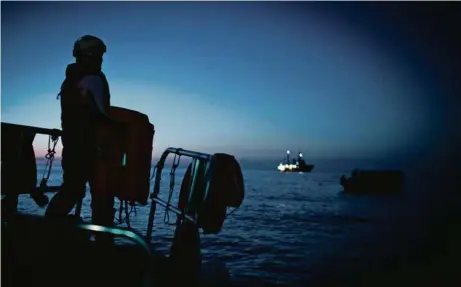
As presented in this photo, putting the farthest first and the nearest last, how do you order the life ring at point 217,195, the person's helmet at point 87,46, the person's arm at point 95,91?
the life ring at point 217,195 < the person's helmet at point 87,46 < the person's arm at point 95,91

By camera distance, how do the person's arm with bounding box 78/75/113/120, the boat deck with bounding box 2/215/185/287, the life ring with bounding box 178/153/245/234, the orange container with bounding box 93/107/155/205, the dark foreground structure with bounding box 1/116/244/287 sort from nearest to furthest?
the boat deck with bounding box 2/215/185/287 → the dark foreground structure with bounding box 1/116/244/287 → the person's arm with bounding box 78/75/113/120 → the orange container with bounding box 93/107/155/205 → the life ring with bounding box 178/153/245/234

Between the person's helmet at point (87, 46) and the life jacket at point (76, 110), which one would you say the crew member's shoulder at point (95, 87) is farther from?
the person's helmet at point (87, 46)

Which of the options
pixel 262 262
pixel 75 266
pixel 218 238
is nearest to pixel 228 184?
pixel 75 266

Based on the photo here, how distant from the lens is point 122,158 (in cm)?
369

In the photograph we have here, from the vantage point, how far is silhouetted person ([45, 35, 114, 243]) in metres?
3.37

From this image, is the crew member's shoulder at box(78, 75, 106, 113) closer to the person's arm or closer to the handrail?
the person's arm

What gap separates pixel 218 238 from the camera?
1371 centimetres

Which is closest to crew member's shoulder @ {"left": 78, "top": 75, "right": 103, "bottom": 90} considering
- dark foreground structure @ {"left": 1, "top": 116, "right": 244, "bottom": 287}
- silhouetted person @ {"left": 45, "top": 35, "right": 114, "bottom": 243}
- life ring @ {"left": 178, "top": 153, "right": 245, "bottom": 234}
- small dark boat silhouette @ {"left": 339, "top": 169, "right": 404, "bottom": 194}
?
silhouetted person @ {"left": 45, "top": 35, "right": 114, "bottom": 243}

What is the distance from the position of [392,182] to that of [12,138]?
256ft

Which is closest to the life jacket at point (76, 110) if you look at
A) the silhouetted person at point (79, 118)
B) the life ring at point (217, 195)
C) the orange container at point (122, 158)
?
the silhouetted person at point (79, 118)

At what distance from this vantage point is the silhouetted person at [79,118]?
11.1 ft

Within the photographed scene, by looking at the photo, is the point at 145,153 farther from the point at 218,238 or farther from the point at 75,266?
the point at 218,238

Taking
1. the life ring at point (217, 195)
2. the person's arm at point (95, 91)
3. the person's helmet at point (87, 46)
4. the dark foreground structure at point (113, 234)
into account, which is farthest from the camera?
the life ring at point (217, 195)

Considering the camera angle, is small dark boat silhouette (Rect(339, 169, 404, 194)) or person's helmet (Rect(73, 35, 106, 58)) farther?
small dark boat silhouette (Rect(339, 169, 404, 194))
